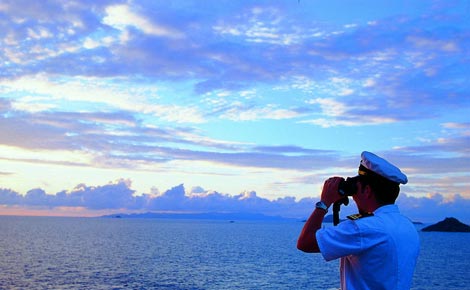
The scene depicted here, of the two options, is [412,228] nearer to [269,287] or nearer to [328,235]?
[328,235]

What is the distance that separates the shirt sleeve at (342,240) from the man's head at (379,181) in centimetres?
36

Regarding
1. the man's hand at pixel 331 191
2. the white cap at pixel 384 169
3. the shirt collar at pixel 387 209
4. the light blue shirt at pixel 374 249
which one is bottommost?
the light blue shirt at pixel 374 249

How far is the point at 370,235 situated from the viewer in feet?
10.3

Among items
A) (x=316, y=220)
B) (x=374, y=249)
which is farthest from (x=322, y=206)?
(x=374, y=249)

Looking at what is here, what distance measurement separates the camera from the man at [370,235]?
3154 mm

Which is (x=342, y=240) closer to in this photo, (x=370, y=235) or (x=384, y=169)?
(x=370, y=235)

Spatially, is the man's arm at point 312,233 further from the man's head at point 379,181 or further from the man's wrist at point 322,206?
the man's head at point 379,181

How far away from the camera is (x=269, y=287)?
169 feet

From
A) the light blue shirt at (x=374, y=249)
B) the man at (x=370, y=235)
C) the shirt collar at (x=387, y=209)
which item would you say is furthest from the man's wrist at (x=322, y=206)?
the shirt collar at (x=387, y=209)

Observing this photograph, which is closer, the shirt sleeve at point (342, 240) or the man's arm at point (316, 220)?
the shirt sleeve at point (342, 240)

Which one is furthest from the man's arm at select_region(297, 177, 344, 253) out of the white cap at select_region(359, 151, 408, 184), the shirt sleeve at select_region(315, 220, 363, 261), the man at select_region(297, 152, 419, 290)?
the white cap at select_region(359, 151, 408, 184)

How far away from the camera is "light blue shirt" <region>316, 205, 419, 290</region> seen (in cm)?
314

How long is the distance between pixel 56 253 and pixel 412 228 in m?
90.4

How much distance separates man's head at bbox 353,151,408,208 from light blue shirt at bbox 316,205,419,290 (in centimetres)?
16
